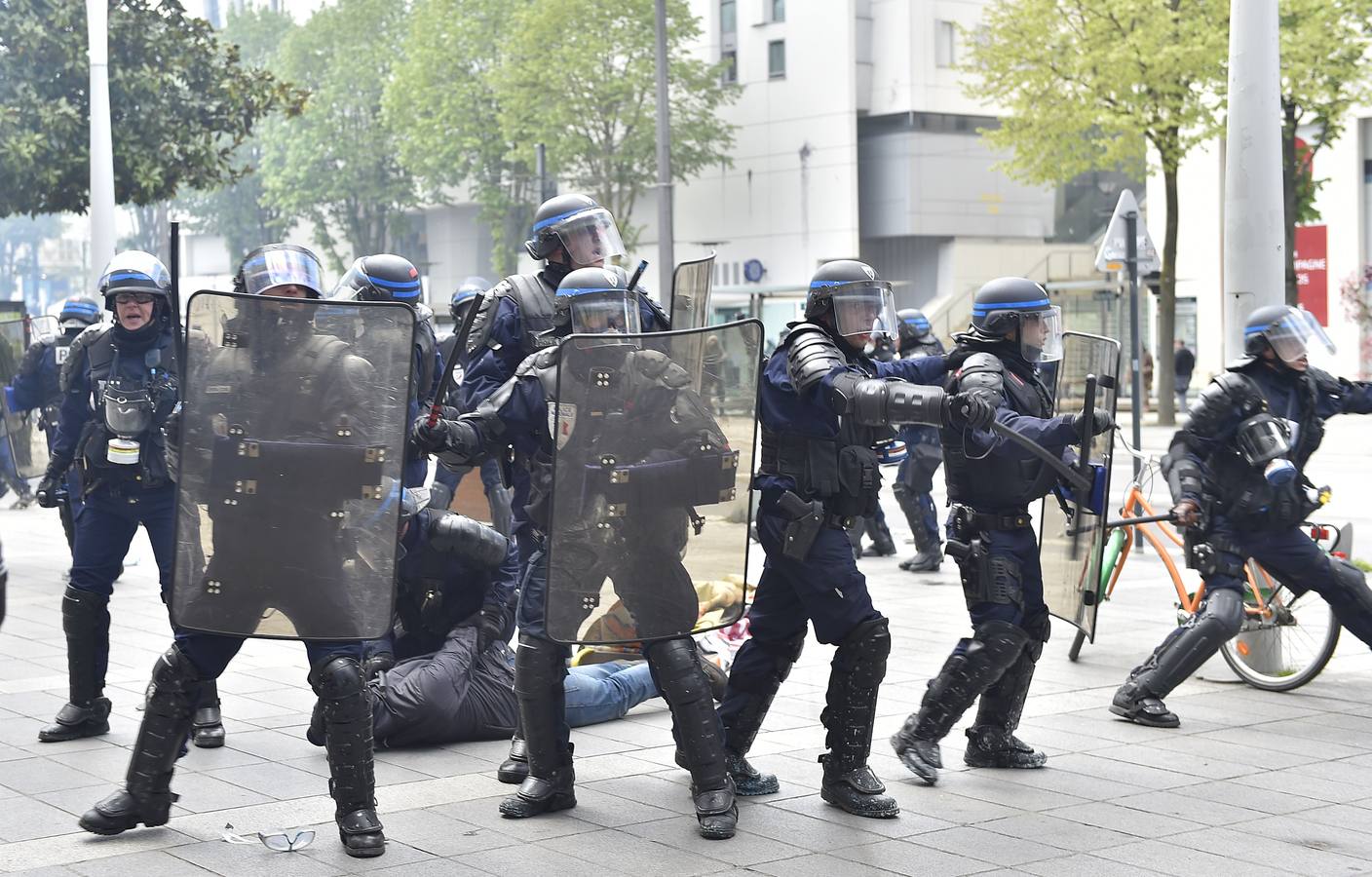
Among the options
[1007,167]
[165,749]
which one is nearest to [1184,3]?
[1007,167]

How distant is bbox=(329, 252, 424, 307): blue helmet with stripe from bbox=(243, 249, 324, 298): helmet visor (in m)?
0.86

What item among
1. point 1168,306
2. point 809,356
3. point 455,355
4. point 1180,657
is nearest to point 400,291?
point 455,355

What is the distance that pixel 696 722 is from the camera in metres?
5.25

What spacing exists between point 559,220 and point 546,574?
1.63 metres

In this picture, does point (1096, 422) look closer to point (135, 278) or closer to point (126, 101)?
point (135, 278)

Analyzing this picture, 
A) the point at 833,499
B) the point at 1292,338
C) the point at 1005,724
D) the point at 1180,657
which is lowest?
the point at 1005,724

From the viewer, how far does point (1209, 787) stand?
227 inches

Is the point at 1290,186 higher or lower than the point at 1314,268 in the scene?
higher

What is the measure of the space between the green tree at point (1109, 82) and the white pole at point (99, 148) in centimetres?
1518

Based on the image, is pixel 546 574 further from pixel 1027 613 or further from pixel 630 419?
pixel 1027 613

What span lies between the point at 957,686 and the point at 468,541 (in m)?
1.93

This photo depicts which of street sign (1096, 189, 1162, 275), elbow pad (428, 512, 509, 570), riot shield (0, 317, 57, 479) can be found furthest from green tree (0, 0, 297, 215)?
elbow pad (428, 512, 509, 570)

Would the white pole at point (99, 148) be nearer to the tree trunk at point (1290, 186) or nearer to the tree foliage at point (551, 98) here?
the tree trunk at point (1290, 186)

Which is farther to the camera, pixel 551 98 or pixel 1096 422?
pixel 551 98
